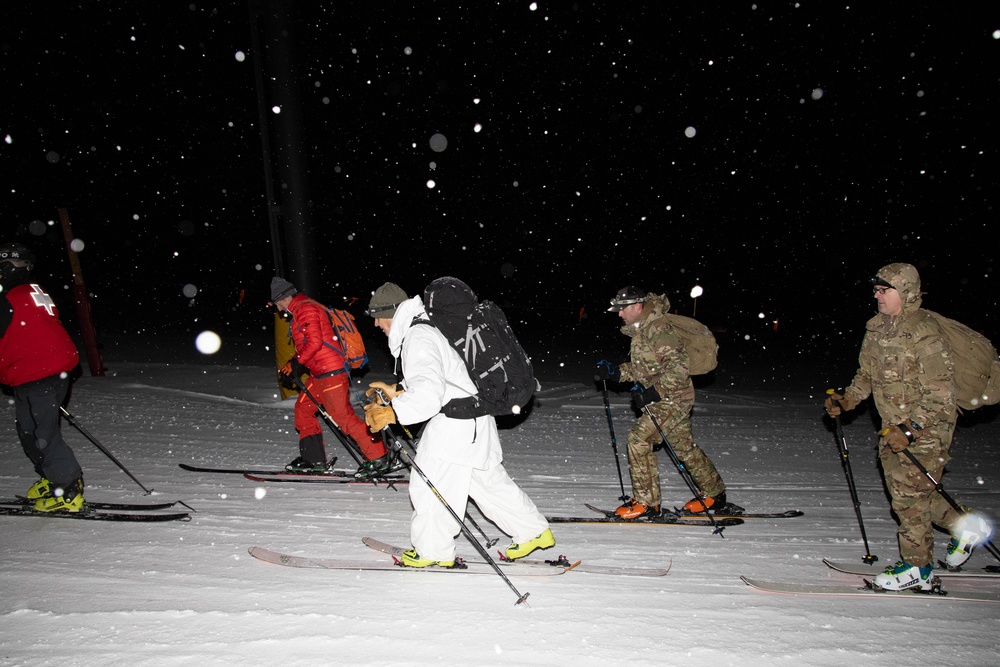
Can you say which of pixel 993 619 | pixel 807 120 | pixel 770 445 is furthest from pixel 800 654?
pixel 807 120

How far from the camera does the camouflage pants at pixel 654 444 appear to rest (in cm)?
533

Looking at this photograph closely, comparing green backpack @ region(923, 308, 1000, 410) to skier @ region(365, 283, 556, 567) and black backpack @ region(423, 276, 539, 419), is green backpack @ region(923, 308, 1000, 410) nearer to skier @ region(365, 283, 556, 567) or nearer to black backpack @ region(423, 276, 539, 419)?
black backpack @ region(423, 276, 539, 419)

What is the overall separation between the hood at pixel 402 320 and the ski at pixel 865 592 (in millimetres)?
2647

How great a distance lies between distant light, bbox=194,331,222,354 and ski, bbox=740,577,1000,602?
596 inches

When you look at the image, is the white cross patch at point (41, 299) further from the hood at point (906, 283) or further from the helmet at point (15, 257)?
the hood at point (906, 283)

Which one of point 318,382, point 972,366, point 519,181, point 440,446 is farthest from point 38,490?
point 519,181

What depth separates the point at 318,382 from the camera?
21.0ft

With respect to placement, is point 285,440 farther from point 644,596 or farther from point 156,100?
point 156,100

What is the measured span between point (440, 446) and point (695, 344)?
8.23 feet

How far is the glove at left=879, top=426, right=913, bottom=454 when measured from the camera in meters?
3.95

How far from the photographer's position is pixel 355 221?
49000mm

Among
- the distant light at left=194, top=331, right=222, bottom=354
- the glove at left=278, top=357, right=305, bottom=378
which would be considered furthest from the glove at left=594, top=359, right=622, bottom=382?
the distant light at left=194, top=331, right=222, bottom=354

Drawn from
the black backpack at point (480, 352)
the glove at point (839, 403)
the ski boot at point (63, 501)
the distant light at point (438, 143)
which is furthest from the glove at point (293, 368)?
the distant light at point (438, 143)

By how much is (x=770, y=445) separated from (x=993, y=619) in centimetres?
475
